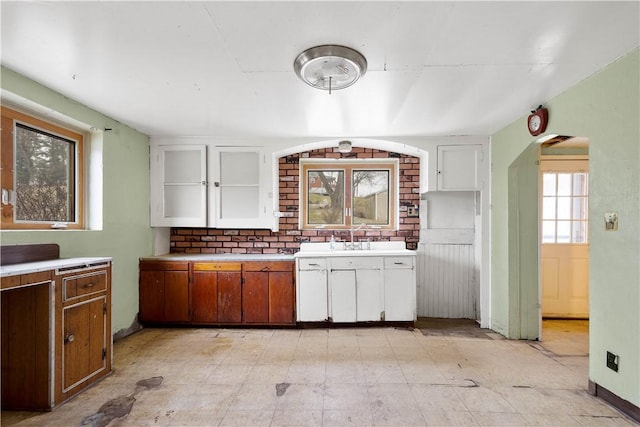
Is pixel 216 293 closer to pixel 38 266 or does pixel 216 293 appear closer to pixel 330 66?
pixel 38 266

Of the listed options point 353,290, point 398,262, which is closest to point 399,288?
point 398,262

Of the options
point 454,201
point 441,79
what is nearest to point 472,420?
point 441,79

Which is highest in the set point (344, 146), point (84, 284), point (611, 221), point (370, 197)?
point (344, 146)

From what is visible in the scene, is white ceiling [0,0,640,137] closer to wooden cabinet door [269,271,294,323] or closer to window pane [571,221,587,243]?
wooden cabinet door [269,271,294,323]

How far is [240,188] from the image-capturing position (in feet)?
13.1

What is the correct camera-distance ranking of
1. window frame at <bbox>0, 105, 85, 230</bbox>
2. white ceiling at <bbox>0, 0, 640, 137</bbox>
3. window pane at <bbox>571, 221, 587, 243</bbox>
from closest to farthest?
1. white ceiling at <bbox>0, 0, 640, 137</bbox>
2. window frame at <bbox>0, 105, 85, 230</bbox>
3. window pane at <bbox>571, 221, 587, 243</bbox>

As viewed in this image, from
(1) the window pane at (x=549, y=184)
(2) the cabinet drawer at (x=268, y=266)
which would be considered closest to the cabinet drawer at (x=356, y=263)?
(2) the cabinet drawer at (x=268, y=266)

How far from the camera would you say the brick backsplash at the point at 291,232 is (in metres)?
4.19

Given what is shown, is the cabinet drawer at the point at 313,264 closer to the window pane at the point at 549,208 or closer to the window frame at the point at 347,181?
the window frame at the point at 347,181

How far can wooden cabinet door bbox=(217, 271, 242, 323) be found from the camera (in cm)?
368

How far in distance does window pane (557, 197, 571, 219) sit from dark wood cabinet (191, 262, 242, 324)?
162 inches

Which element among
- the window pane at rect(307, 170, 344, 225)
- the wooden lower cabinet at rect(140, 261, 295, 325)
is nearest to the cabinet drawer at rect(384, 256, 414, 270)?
the window pane at rect(307, 170, 344, 225)

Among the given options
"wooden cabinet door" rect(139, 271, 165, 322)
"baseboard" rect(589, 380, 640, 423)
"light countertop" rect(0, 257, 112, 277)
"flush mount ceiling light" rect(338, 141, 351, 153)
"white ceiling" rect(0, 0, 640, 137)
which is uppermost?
"white ceiling" rect(0, 0, 640, 137)

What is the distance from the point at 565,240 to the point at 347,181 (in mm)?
2901
